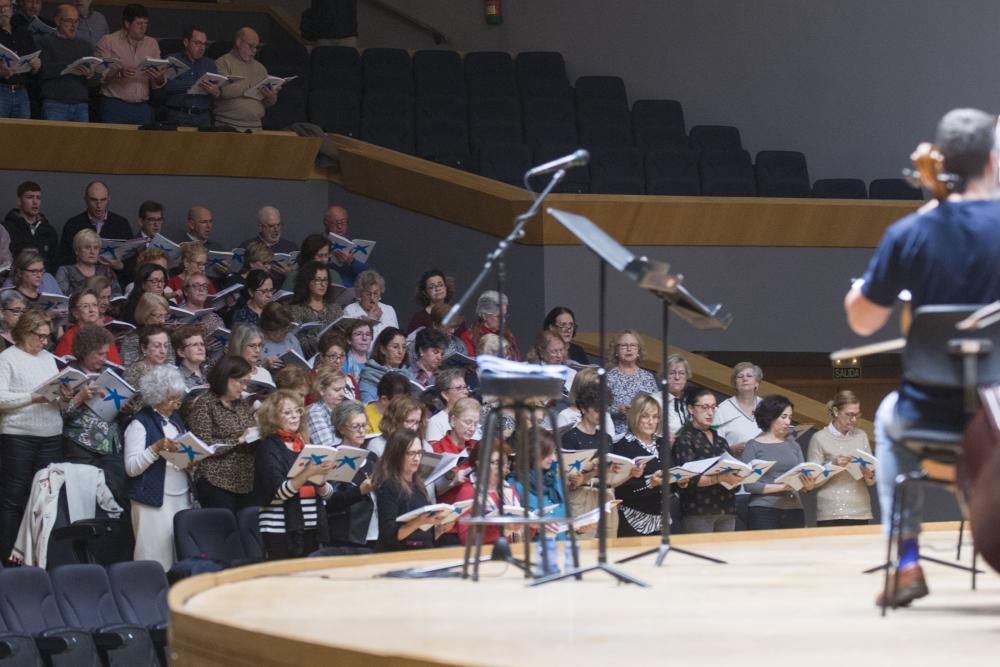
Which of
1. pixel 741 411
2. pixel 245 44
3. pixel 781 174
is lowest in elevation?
pixel 741 411

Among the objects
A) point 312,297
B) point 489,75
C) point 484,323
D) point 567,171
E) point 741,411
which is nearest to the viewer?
point 741,411

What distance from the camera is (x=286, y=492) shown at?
202 inches

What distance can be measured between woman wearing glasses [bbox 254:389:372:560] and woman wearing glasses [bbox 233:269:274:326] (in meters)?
1.56

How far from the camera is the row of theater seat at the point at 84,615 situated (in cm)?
491

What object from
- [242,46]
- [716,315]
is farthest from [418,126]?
[716,315]

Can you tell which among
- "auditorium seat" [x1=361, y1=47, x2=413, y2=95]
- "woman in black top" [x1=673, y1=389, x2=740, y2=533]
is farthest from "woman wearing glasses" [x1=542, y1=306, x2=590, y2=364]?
"auditorium seat" [x1=361, y1=47, x2=413, y2=95]

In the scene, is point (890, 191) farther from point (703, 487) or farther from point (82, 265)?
point (82, 265)

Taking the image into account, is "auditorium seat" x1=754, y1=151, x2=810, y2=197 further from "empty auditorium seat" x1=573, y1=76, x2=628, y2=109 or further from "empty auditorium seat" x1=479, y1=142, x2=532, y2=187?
"empty auditorium seat" x1=479, y1=142, x2=532, y2=187

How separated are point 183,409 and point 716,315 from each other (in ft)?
8.19

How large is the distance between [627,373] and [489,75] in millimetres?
3525

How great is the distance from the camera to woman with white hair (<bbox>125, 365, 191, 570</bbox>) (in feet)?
17.3

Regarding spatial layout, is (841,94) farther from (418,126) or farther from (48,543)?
(48,543)

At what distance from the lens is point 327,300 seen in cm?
728

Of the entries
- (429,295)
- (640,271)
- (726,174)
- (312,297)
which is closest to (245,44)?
(312,297)
